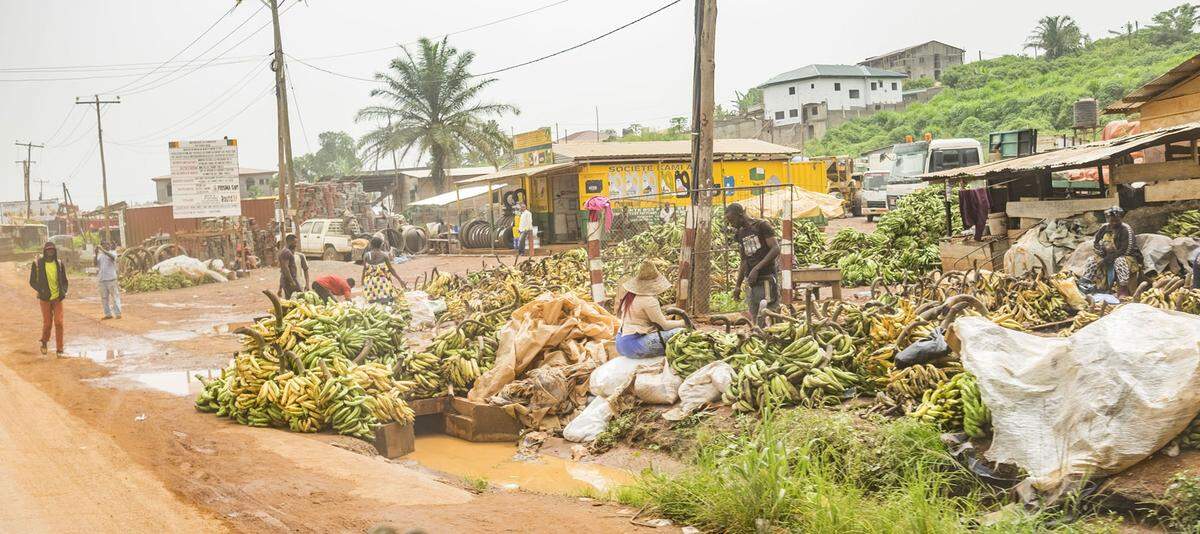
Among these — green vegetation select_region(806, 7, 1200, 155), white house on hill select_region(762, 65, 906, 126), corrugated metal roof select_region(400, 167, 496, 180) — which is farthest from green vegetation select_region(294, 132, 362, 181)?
green vegetation select_region(806, 7, 1200, 155)

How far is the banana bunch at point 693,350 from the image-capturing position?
8.89 m

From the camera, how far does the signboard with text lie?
1174 inches

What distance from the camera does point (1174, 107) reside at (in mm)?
17500

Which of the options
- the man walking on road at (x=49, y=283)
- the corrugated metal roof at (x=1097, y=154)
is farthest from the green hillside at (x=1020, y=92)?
the man walking on road at (x=49, y=283)

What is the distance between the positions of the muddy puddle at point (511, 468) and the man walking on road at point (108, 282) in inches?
490

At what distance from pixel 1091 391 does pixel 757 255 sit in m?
4.85

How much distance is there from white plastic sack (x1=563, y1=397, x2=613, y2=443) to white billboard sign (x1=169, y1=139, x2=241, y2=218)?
2381 centimetres

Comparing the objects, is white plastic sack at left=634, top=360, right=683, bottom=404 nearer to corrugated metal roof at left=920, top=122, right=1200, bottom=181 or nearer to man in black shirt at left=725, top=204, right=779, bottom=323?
man in black shirt at left=725, top=204, right=779, bottom=323

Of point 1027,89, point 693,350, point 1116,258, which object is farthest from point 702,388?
point 1027,89

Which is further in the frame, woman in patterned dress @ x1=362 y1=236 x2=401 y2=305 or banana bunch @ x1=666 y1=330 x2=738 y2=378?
woman in patterned dress @ x1=362 y1=236 x2=401 y2=305

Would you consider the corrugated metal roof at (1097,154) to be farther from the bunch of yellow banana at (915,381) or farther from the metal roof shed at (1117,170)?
the bunch of yellow banana at (915,381)

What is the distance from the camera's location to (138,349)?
15078 mm

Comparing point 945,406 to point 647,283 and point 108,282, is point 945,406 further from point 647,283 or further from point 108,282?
point 108,282

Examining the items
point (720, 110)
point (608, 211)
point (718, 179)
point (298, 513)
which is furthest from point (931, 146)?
point (720, 110)
